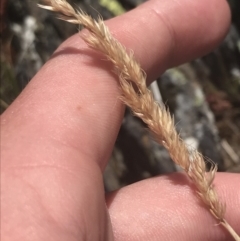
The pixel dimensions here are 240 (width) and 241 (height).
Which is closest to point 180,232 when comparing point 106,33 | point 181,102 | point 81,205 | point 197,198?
point 197,198

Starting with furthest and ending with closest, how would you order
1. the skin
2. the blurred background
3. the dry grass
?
the blurred background → the dry grass → the skin

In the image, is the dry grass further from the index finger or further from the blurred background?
the blurred background

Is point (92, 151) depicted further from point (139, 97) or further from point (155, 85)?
point (155, 85)

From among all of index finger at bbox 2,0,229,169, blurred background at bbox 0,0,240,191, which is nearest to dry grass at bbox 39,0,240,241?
index finger at bbox 2,0,229,169

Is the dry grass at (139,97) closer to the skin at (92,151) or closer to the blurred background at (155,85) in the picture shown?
the skin at (92,151)

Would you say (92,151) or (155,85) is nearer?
(92,151)

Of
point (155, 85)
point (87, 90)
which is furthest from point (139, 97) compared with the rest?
point (155, 85)

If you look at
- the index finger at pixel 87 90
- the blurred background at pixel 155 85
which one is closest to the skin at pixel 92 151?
the index finger at pixel 87 90
